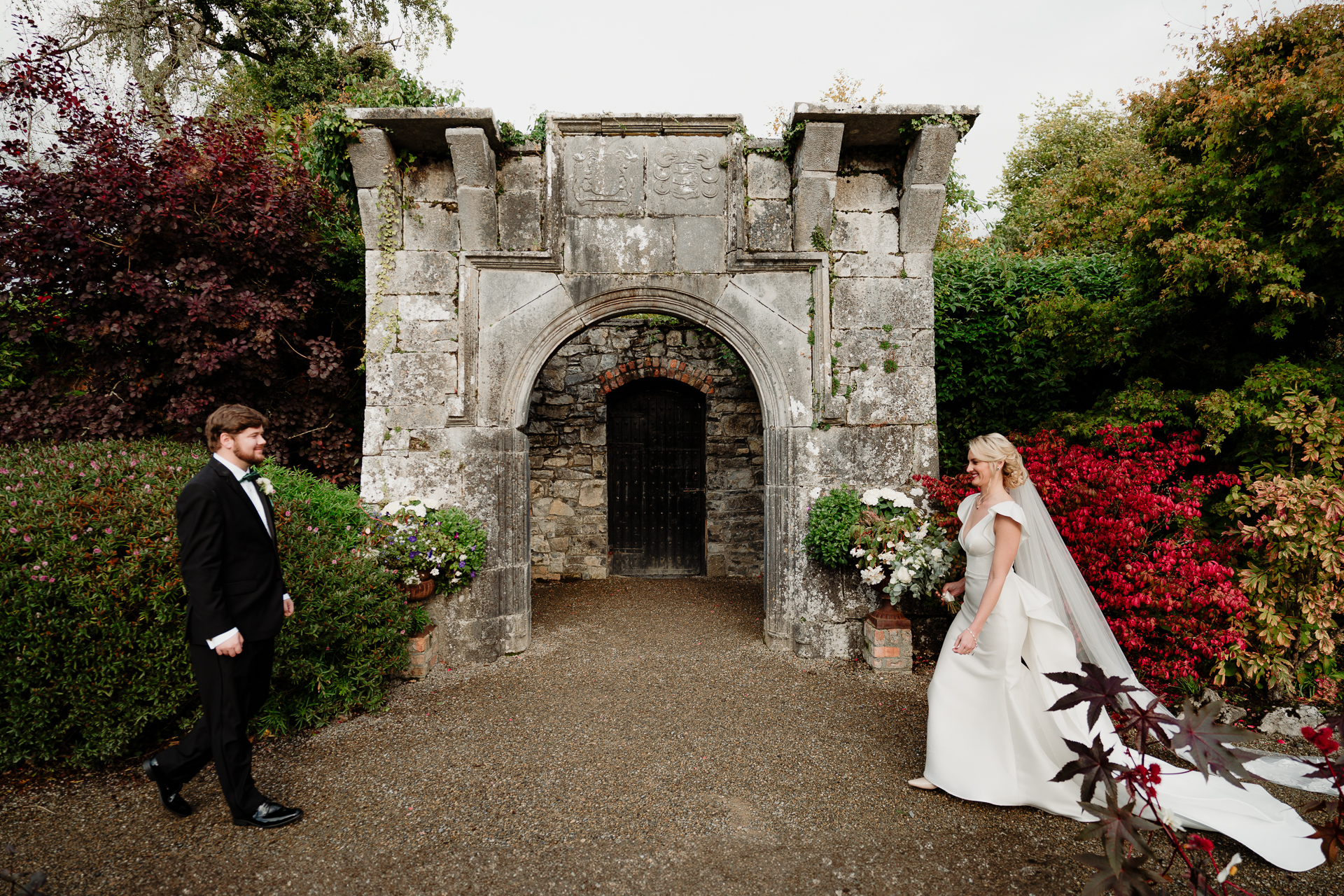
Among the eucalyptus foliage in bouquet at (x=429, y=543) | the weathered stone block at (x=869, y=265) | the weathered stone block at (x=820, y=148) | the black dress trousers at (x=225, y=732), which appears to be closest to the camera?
the black dress trousers at (x=225, y=732)

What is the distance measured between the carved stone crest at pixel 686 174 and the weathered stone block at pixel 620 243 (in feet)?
0.80

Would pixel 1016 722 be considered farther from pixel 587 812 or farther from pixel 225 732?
pixel 225 732

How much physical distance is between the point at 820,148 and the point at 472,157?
254cm

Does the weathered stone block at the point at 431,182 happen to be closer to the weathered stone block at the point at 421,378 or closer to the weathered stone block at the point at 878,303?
the weathered stone block at the point at 421,378

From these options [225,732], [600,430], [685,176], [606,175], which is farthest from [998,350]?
[225,732]

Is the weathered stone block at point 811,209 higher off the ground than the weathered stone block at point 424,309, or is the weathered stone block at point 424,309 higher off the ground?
the weathered stone block at point 811,209

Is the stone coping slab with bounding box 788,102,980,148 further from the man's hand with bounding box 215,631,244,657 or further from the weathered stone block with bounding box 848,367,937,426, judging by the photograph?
the man's hand with bounding box 215,631,244,657

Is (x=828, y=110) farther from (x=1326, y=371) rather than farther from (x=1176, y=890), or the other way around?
(x=1176, y=890)

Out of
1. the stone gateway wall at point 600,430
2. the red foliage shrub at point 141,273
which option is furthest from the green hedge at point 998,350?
the red foliage shrub at point 141,273

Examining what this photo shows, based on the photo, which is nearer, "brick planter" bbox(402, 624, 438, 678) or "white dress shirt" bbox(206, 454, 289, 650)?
"white dress shirt" bbox(206, 454, 289, 650)

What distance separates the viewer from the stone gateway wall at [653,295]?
4.79 metres

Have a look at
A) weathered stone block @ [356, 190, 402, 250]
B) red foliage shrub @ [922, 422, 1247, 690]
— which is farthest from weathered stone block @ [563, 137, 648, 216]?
red foliage shrub @ [922, 422, 1247, 690]

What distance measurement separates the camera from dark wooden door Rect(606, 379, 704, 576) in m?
8.26

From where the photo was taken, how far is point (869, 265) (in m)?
4.91
